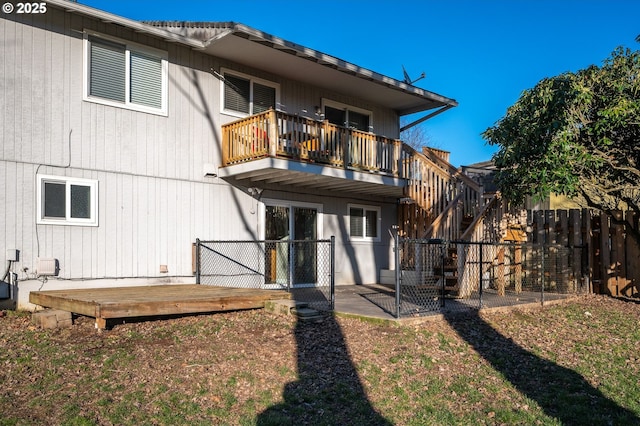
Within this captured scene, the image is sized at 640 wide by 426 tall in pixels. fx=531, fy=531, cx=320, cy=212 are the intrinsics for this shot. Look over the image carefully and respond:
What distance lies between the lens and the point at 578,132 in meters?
Result: 10.4

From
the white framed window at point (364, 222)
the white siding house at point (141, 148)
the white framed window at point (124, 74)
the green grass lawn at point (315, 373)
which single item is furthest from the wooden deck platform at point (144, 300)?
the white framed window at point (364, 222)

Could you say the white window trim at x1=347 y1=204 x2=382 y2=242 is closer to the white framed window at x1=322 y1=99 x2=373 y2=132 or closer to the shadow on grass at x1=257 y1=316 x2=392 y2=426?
the white framed window at x1=322 y1=99 x2=373 y2=132

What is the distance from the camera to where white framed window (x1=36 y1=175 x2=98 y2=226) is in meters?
9.55

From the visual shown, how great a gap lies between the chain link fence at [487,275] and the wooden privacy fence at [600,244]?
20 centimetres

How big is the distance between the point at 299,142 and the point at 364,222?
4437mm

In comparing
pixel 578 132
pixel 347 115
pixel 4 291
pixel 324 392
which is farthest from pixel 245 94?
pixel 324 392

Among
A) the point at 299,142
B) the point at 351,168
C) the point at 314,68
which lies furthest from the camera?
the point at 314,68

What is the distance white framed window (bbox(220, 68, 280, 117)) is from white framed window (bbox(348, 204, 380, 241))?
12.5 feet

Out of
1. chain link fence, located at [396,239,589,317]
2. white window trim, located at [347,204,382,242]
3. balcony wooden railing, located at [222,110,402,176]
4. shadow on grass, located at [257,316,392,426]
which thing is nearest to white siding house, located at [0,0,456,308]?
balcony wooden railing, located at [222,110,402,176]

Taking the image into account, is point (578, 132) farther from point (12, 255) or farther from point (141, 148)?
point (12, 255)

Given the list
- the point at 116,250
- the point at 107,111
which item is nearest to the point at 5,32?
the point at 107,111

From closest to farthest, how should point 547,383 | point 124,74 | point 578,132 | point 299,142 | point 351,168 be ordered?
point 547,383
point 578,132
point 124,74
point 299,142
point 351,168

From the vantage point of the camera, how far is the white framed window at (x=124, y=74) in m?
10.3

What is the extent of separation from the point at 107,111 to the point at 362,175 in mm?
5906
